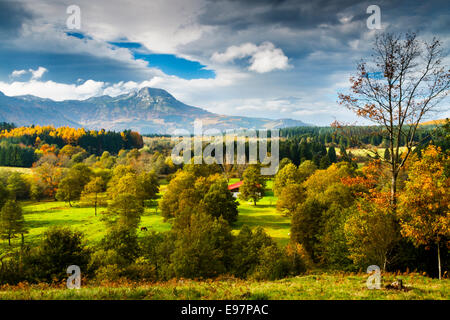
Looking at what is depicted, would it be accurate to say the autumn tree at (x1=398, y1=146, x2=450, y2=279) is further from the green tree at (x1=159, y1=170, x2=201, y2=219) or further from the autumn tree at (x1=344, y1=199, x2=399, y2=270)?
the green tree at (x1=159, y1=170, x2=201, y2=219)

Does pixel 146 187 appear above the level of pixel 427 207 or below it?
below

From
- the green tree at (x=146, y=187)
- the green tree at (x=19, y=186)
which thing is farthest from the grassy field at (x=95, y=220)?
the green tree at (x=19, y=186)

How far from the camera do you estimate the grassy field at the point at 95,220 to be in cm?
4988

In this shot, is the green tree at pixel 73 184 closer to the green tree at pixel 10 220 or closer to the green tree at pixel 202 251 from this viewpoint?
the green tree at pixel 10 220

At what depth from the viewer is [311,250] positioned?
127ft

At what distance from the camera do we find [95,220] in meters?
61.1

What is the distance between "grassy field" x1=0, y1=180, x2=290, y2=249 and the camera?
49.9m

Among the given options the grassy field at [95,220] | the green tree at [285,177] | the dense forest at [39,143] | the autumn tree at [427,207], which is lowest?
the grassy field at [95,220]

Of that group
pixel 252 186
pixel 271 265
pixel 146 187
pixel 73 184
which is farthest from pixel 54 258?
pixel 73 184

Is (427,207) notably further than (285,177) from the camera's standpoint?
No

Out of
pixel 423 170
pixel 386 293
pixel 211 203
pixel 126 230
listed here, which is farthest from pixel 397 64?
pixel 211 203

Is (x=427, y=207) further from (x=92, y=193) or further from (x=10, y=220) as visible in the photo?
(x=92, y=193)

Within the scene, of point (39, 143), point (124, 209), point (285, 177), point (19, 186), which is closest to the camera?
point (124, 209)

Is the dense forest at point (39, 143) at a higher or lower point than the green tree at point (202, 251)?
higher
